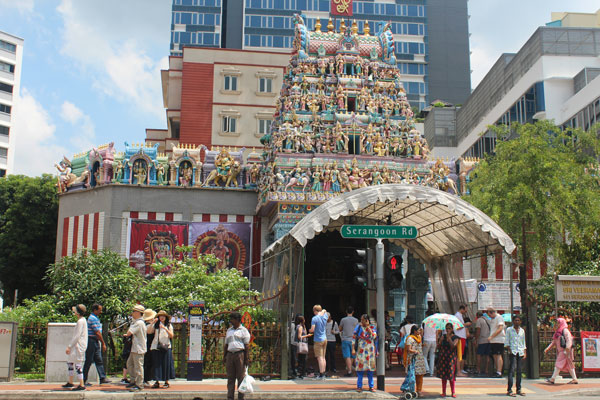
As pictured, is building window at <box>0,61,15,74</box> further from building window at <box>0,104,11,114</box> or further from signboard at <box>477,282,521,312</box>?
signboard at <box>477,282,521,312</box>

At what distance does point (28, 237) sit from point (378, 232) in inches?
1287

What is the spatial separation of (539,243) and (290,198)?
1079 cm

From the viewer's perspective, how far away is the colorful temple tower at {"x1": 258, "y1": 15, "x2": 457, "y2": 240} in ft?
93.6

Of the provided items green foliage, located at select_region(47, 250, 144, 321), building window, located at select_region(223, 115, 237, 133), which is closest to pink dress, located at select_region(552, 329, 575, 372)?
green foliage, located at select_region(47, 250, 144, 321)

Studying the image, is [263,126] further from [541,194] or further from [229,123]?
[541,194]

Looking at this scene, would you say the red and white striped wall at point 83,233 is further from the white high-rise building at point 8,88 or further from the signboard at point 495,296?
the white high-rise building at point 8,88

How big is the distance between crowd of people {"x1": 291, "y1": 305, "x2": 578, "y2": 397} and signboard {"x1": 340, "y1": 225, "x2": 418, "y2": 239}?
191 centimetres

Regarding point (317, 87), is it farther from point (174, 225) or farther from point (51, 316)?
point (51, 316)

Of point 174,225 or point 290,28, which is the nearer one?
point 174,225

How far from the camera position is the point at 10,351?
15438 mm

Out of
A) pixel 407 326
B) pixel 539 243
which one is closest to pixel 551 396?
pixel 407 326

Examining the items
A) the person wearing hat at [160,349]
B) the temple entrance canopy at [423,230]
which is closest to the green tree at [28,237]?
the temple entrance canopy at [423,230]

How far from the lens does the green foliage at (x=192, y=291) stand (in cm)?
2073

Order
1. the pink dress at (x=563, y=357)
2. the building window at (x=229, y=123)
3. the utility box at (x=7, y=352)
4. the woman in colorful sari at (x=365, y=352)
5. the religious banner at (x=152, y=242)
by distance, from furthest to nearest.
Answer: the building window at (x=229, y=123), the religious banner at (x=152, y=242), the pink dress at (x=563, y=357), the utility box at (x=7, y=352), the woman in colorful sari at (x=365, y=352)
